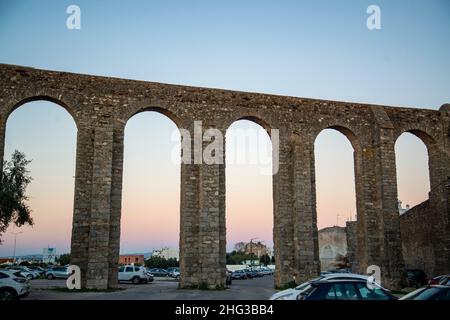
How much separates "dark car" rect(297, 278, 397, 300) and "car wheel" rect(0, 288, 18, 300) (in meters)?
9.70

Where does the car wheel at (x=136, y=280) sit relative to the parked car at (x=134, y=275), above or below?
below

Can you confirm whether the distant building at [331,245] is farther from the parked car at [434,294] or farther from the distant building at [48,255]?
the distant building at [48,255]

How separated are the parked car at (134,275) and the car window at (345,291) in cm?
1963

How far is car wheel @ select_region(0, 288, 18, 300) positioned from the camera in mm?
13750

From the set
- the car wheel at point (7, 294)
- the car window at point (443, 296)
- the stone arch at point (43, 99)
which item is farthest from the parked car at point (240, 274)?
the car window at point (443, 296)

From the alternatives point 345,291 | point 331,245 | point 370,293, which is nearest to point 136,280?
point 345,291

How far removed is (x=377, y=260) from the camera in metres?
21.1

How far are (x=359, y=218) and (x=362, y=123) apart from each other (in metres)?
4.80

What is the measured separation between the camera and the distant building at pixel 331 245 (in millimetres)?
44125

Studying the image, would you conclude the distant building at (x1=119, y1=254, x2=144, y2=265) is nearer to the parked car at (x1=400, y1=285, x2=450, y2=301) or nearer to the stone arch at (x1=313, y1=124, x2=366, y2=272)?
the stone arch at (x1=313, y1=124, x2=366, y2=272)

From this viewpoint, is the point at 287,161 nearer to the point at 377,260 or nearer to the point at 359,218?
the point at 359,218

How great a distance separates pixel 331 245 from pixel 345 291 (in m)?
37.4

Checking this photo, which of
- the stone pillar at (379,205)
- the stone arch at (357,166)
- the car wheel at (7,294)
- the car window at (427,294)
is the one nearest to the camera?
the car window at (427,294)

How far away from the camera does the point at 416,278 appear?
76.7 feet
